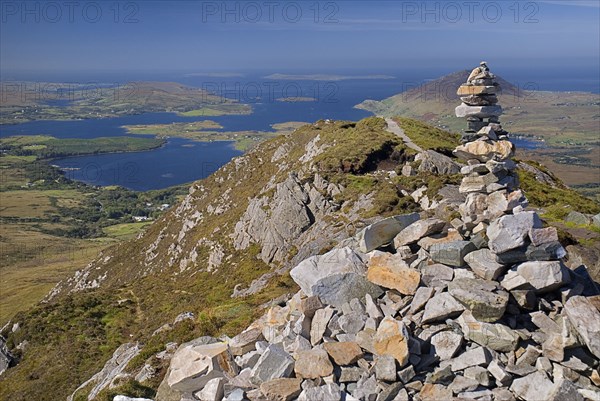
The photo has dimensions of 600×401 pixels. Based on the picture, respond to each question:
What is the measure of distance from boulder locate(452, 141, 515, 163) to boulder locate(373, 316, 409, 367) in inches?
233

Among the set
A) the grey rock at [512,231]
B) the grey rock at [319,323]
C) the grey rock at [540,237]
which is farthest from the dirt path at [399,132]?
the grey rock at [319,323]

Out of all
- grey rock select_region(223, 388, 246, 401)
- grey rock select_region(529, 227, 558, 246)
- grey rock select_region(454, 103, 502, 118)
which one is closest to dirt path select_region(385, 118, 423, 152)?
grey rock select_region(454, 103, 502, 118)

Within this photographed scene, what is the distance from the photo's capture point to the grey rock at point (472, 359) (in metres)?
11.6

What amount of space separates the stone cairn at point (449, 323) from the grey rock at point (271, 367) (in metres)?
0.02

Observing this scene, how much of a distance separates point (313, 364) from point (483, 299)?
445 cm

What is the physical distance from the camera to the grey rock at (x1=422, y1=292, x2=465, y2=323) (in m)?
12.4

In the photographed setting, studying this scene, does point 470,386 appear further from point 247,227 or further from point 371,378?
point 247,227

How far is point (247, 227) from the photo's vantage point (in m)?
44.2

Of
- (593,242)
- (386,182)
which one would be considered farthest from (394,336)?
(386,182)

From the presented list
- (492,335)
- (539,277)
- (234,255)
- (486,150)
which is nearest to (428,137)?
(234,255)

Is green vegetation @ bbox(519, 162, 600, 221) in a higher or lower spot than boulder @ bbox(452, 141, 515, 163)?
lower

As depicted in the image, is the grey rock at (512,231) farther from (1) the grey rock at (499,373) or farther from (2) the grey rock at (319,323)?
(2) the grey rock at (319,323)

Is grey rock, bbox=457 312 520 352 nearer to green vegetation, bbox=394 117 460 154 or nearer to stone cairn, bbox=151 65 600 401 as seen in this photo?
stone cairn, bbox=151 65 600 401

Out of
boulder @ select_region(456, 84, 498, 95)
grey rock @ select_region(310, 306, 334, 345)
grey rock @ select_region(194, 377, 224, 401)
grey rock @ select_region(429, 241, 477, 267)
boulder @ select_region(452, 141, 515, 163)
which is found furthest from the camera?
boulder @ select_region(456, 84, 498, 95)
